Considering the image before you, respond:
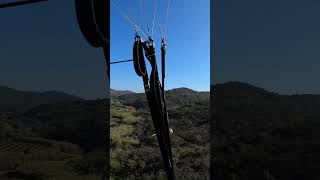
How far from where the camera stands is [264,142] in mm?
28719

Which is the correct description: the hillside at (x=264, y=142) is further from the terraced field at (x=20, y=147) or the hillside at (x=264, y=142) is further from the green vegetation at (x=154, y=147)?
the terraced field at (x=20, y=147)

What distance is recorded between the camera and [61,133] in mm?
42125

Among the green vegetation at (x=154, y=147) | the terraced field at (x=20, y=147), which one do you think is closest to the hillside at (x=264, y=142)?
the green vegetation at (x=154, y=147)

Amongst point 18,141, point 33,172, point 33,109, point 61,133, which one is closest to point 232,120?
point 61,133

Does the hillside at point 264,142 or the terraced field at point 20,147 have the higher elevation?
the hillside at point 264,142

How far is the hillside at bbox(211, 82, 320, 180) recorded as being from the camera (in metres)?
20.0

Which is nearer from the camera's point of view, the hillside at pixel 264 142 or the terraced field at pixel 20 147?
the hillside at pixel 264 142

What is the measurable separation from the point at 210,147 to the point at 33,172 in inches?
458

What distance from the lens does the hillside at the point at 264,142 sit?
65.7 feet

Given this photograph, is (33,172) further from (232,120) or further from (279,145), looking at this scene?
(232,120)

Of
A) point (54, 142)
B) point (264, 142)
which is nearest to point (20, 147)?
point (54, 142)

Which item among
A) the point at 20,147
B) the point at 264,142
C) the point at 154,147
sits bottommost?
the point at 20,147

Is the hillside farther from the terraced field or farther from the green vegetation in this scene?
the terraced field

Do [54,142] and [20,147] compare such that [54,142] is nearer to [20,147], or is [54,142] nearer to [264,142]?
[20,147]
